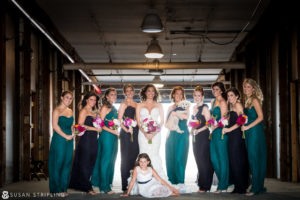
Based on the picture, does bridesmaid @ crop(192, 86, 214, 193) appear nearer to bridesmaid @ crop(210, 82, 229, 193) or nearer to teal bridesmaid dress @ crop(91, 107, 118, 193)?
bridesmaid @ crop(210, 82, 229, 193)

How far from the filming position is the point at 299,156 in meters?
9.73

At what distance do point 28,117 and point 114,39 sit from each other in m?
5.10

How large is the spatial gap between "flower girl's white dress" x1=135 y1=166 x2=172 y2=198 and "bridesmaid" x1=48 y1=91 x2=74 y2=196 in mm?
1167

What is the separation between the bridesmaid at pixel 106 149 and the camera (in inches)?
312

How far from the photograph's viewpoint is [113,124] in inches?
311

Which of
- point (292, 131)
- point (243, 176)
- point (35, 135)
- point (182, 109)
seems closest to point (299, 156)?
point (292, 131)

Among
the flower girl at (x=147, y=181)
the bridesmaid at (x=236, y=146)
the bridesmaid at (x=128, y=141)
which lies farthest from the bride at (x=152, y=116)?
the bridesmaid at (x=236, y=146)

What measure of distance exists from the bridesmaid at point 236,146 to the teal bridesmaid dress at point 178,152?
2.29ft

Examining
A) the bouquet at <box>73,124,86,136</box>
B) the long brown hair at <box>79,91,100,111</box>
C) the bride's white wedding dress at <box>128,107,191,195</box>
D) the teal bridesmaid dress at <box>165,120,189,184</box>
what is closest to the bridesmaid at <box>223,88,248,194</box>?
the teal bridesmaid dress at <box>165,120,189,184</box>

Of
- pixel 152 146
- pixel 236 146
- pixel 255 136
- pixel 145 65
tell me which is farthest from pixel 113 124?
pixel 145 65

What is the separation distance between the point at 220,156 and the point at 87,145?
2.20 meters

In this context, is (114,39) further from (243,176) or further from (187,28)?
(243,176)

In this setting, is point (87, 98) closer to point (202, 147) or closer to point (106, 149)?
point (106, 149)

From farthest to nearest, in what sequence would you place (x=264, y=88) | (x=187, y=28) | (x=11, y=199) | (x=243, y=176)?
(x=187, y=28)
(x=264, y=88)
(x=243, y=176)
(x=11, y=199)
